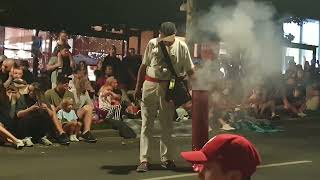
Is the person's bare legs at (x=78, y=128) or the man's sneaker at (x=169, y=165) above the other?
the person's bare legs at (x=78, y=128)

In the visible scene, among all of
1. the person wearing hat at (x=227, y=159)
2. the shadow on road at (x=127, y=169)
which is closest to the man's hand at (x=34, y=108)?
the shadow on road at (x=127, y=169)

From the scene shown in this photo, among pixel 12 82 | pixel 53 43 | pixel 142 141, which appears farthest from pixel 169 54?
pixel 53 43

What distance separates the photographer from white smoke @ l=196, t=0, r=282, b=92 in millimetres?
6320

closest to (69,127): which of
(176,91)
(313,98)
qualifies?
(176,91)

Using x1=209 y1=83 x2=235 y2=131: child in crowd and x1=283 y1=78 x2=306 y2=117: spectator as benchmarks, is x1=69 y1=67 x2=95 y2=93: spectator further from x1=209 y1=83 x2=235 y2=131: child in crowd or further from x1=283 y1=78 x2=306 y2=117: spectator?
x1=283 y1=78 x2=306 y2=117: spectator

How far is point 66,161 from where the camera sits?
9109 millimetres

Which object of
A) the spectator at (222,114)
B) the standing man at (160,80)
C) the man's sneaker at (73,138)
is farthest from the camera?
the spectator at (222,114)

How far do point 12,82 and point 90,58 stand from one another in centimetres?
669

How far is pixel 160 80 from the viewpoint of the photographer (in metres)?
7.69

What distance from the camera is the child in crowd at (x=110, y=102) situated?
41.8ft

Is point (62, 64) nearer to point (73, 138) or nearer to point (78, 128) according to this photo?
point (78, 128)

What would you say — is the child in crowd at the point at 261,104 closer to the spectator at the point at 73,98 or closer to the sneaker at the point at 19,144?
the spectator at the point at 73,98

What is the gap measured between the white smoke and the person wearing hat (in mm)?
3529

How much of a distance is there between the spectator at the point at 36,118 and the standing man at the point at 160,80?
3.37 m
